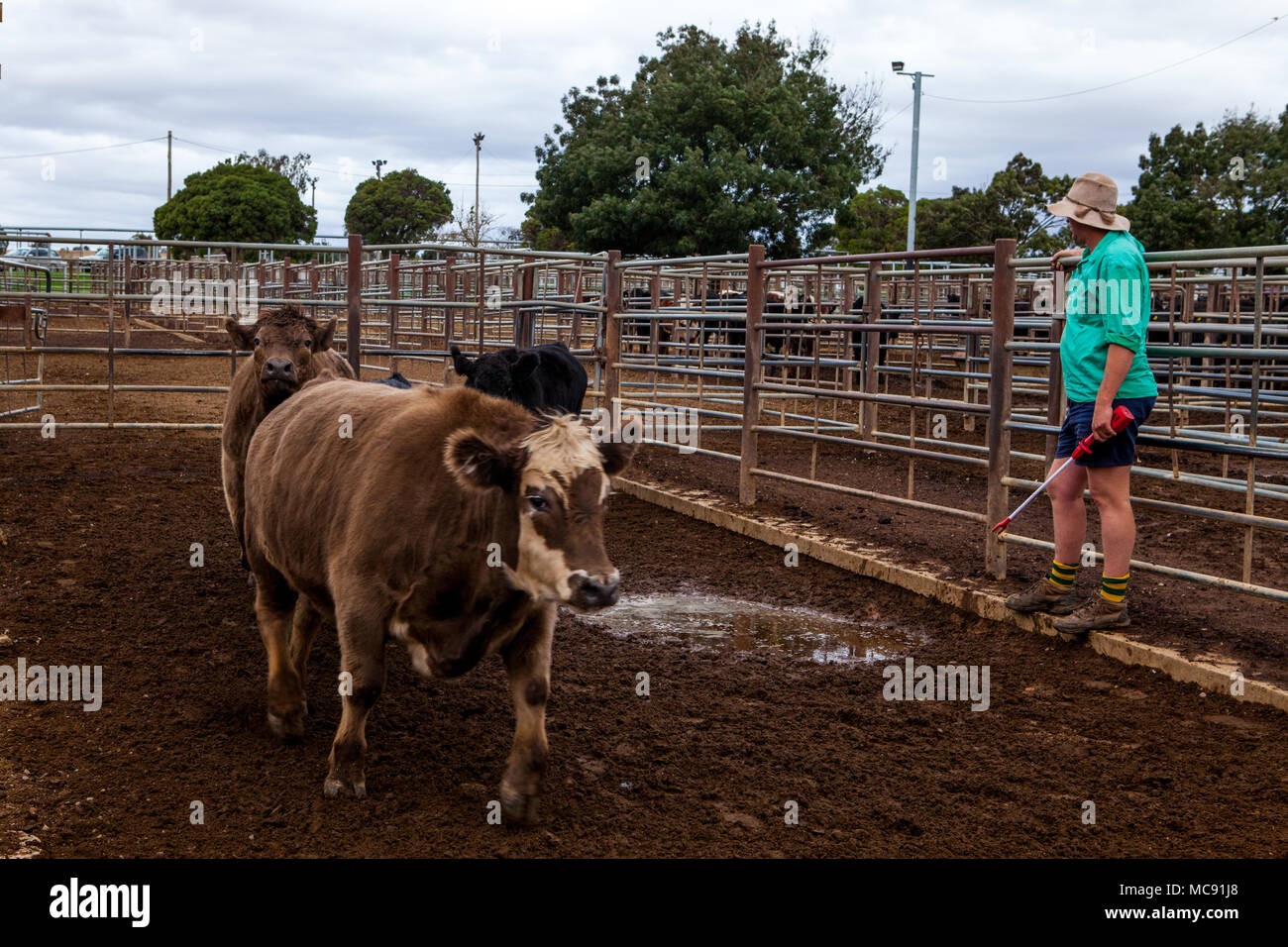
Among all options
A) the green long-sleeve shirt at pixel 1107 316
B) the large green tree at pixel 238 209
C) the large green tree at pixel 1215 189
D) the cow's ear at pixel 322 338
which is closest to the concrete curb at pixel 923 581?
the green long-sleeve shirt at pixel 1107 316

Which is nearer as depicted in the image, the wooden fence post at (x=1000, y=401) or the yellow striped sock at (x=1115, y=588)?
the yellow striped sock at (x=1115, y=588)

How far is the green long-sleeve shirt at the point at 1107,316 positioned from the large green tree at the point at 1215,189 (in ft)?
76.2

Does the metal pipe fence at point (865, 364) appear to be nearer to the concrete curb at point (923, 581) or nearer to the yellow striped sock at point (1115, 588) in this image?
the yellow striped sock at point (1115, 588)

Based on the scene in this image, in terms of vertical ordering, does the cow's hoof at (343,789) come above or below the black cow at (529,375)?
below

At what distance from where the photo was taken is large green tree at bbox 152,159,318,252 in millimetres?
43500

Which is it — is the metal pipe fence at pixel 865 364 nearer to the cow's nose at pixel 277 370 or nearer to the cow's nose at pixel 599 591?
the cow's nose at pixel 277 370

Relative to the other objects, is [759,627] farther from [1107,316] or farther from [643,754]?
[1107,316]

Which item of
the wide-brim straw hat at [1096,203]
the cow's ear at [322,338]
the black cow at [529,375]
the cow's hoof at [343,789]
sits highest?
the wide-brim straw hat at [1096,203]

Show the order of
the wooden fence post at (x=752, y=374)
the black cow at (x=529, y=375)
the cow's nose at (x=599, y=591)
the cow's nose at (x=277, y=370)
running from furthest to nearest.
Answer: the wooden fence post at (x=752, y=374), the black cow at (x=529, y=375), the cow's nose at (x=277, y=370), the cow's nose at (x=599, y=591)

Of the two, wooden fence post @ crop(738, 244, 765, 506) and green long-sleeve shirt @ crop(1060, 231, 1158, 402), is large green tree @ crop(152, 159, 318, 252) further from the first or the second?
green long-sleeve shirt @ crop(1060, 231, 1158, 402)

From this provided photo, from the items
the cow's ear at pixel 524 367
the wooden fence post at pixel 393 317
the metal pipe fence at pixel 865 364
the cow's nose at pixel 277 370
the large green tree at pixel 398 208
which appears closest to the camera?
the metal pipe fence at pixel 865 364

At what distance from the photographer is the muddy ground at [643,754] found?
3.42 meters

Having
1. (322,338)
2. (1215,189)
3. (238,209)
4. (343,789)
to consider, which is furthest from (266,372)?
(238,209)
